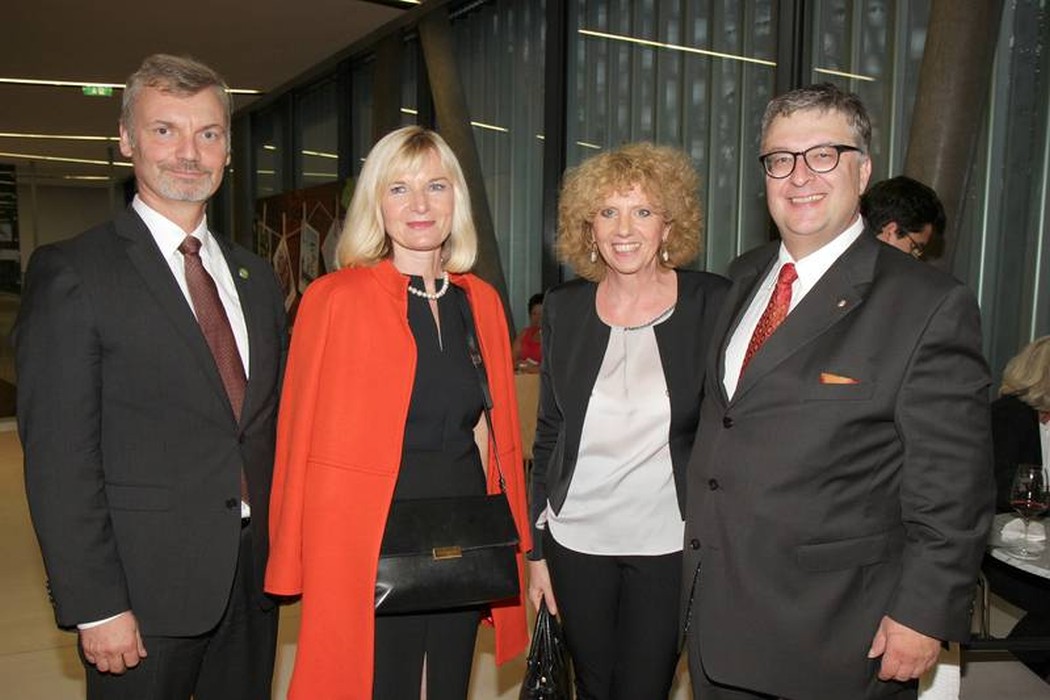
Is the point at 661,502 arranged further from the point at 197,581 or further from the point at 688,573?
the point at 197,581

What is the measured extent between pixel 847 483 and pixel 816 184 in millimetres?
615

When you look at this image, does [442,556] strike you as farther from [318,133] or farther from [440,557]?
[318,133]

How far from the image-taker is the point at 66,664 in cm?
375

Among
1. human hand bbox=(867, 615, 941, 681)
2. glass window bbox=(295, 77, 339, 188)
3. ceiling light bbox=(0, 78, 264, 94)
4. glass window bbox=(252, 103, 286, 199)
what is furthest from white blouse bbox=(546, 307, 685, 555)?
glass window bbox=(252, 103, 286, 199)

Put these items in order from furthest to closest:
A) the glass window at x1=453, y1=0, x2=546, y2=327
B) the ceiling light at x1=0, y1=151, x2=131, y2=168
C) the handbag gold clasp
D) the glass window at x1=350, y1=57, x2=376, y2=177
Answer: the ceiling light at x1=0, y1=151, x2=131, y2=168 < the glass window at x1=350, y1=57, x2=376, y2=177 < the glass window at x1=453, y1=0, x2=546, y2=327 < the handbag gold clasp

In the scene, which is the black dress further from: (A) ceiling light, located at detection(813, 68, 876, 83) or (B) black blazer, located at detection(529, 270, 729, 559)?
(A) ceiling light, located at detection(813, 68, 876, 83)

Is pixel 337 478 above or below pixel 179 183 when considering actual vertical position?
below

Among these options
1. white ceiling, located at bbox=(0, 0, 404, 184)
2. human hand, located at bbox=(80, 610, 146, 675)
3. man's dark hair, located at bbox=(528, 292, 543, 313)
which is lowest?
human hand, located at bbox=(80, 610, 146, 675)

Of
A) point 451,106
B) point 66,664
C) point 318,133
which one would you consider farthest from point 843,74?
point 318,133

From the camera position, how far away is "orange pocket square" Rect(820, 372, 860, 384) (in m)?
1.68

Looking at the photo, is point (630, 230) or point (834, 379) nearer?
point (834, 379)

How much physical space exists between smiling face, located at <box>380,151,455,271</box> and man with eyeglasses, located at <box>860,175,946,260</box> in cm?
189

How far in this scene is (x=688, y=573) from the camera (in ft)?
6.50

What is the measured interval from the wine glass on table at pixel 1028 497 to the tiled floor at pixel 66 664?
0.36m
